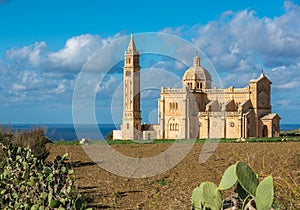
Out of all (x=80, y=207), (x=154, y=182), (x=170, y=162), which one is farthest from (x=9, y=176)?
(x=170, y=162)

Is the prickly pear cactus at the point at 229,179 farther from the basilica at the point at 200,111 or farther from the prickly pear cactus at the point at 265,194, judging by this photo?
the basilica at the point at 200,111

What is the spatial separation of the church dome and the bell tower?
468 cm

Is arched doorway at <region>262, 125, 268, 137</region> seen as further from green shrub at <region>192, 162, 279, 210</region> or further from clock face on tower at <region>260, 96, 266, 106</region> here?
green shrub at <region>192, 162, 279, 210</region>

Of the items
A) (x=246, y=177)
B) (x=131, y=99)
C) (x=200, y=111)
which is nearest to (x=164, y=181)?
(x=246, y=177)

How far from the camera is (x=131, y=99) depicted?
39.8 m

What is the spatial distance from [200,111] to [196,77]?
3.14 m

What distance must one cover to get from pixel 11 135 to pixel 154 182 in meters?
5.13

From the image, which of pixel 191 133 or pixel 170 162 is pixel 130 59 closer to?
pixel 191 133

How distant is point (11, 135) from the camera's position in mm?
12984

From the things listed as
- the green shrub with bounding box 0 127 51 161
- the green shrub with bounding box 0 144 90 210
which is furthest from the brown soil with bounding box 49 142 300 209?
the green shrub with bounding box 0 144 90 210

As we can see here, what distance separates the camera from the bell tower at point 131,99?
126ft

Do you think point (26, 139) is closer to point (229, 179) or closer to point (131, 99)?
point (229, 179)

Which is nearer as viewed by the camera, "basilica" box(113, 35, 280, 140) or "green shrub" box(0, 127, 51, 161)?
"green shrub" box(0, 127, 51, 161)

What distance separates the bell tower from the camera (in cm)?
3838
